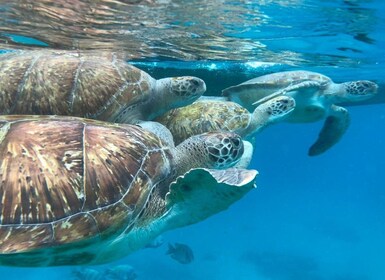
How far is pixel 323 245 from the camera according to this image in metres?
23.8

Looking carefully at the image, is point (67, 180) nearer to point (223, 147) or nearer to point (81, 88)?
point (223, 147)

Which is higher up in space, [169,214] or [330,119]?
[169,214]

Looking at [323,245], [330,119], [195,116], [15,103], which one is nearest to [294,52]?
[330,119]

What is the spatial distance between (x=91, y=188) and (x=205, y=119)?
104 inches

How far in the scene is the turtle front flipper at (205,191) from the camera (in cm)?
299

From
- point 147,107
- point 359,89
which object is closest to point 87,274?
point 147,107

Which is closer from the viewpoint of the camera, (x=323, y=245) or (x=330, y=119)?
(x=330, y=119)

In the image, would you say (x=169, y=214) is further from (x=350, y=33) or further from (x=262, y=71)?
(x=262, y=71)

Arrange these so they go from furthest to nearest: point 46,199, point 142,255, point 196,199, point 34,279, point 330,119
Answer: point 142,255
point 34,279
point 330,119
point 196,199
point 46,199

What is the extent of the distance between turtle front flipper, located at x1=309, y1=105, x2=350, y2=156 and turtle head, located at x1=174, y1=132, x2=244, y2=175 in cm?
541

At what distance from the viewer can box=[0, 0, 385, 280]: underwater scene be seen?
9.93ft

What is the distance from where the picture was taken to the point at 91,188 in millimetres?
3076

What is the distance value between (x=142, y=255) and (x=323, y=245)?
1265 centimetres

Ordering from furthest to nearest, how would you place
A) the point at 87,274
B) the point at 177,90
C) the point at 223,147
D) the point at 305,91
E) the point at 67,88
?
Result: the point at 87,274, the point at 305,91, the point at 177,90, the point at 67,88, the point at 223,147
